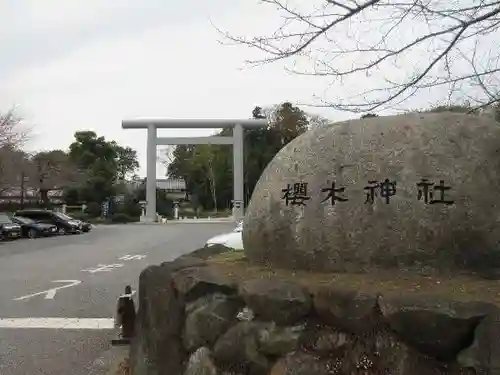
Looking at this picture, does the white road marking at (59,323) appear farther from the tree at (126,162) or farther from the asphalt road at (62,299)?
the tree at (126,162)

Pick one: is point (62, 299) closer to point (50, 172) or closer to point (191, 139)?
point (191, 139)

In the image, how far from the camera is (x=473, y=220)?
146 inches

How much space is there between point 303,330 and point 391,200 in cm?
110

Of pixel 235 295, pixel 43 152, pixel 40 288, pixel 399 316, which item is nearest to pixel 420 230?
pixel 399 316

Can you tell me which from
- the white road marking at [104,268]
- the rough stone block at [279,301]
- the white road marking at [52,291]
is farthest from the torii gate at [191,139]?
the rough stone block at [279,301]

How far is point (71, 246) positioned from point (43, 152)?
24.0 metres

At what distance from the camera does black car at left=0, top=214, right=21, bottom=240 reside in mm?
24384

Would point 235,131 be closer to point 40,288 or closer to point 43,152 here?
point 43,152

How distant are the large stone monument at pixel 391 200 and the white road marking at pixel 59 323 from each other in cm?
363

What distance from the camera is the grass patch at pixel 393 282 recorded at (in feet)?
10.4

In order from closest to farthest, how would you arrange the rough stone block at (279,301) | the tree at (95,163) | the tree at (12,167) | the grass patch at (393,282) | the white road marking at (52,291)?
the grass patch at (393,282)
the rough stone block at (279,301)
the white road marking at (52,291)
the tree at (12,167)
the tree at (95,163)

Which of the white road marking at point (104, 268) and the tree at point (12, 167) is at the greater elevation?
the tree at point (12, 167)

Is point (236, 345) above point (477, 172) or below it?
below

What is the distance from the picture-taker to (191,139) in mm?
39594
